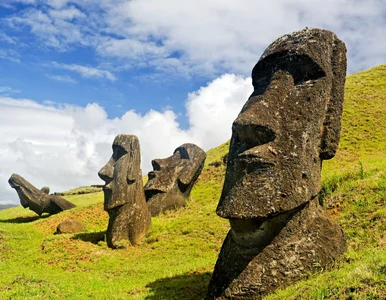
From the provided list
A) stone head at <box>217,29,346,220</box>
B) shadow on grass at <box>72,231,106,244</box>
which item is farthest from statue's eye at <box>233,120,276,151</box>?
shadow on grass at <box>72,231,106,244</box>

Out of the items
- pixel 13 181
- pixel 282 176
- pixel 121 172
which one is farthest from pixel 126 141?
pixel 13 181

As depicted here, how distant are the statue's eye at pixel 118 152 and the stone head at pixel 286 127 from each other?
9.77 metres

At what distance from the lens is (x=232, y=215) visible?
7242mm

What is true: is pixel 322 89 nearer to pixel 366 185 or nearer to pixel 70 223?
pixel 366 185

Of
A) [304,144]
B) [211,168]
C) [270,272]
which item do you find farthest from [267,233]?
[211,168]

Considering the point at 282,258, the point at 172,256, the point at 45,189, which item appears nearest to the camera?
the point at 282,258

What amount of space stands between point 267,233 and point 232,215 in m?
0.80

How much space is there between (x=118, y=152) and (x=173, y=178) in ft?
21.0

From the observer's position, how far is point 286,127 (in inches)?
300

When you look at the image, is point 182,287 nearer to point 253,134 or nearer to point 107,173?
point 253,134

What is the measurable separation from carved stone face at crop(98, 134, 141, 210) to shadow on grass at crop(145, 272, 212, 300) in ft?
20.6

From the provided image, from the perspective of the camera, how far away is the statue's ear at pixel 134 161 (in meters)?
16.8

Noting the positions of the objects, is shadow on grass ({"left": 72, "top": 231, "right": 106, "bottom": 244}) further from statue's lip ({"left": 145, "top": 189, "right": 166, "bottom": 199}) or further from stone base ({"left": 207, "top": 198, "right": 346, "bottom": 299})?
stone base ({"left": 207, "top": 198, "right": 346, "bottom": 299})

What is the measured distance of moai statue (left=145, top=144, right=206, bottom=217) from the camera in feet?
73.9
